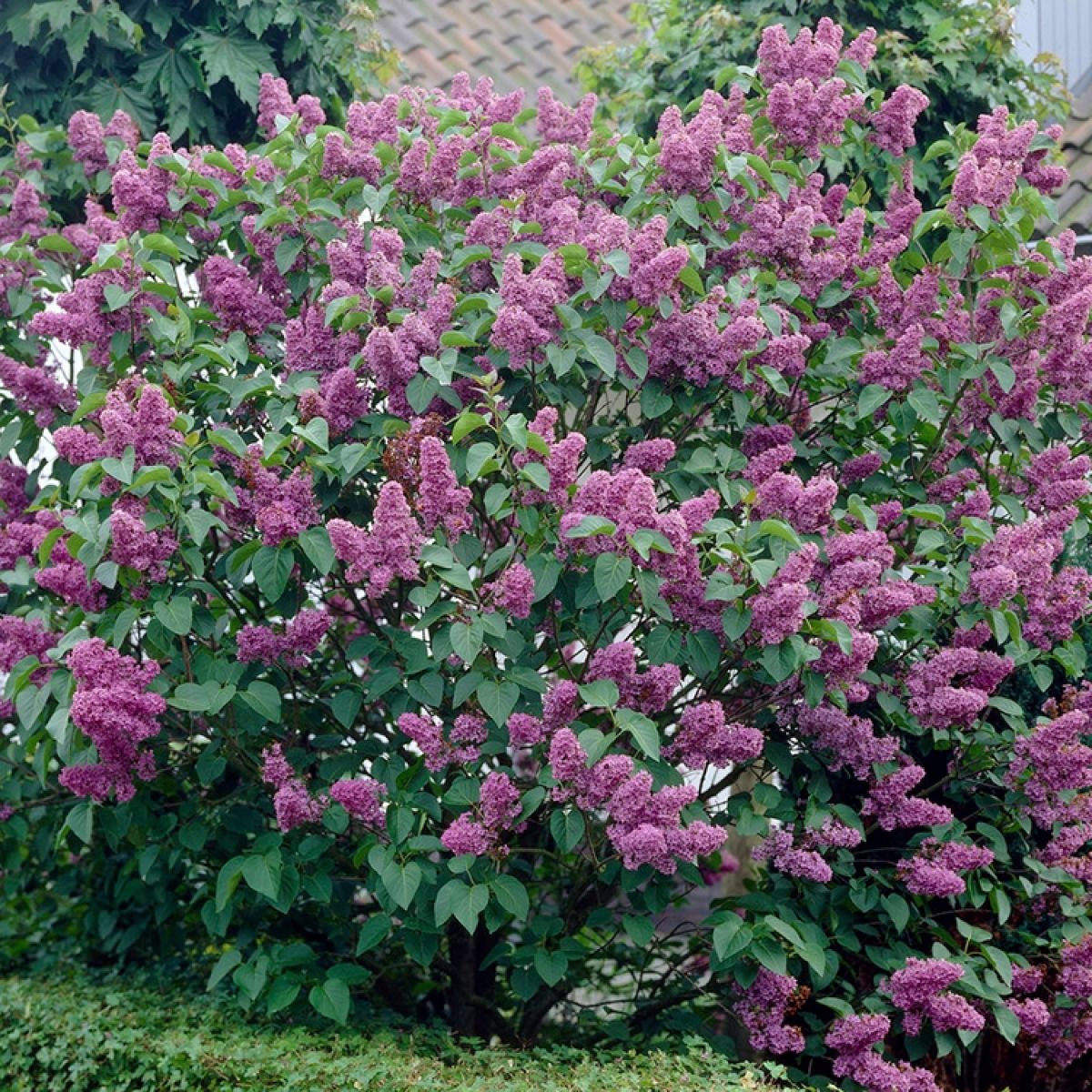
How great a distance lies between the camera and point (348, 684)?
4.20 m

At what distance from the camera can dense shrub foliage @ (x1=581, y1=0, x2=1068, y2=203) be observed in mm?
6199

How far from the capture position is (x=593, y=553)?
3.64 m

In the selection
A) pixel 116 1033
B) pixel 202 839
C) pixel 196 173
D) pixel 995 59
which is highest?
pixel 995 59

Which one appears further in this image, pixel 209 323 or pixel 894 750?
pixel 209 323

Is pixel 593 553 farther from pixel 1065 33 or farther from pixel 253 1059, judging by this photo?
pixel 1065 33

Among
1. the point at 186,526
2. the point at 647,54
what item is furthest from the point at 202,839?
the point at 647,54

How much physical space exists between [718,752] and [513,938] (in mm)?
2516

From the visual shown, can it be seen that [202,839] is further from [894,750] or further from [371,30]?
[371,30]

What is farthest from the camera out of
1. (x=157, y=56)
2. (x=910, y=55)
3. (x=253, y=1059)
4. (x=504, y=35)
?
(x=504, y=35)

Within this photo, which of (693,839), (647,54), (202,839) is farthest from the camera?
(647,54)

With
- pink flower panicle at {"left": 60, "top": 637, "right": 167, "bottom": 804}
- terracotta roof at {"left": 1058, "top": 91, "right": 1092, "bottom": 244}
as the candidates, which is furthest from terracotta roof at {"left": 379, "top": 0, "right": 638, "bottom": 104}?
pink flower panicle at {"left": 60, "top": 637, "right": 167, "bottom": 804}

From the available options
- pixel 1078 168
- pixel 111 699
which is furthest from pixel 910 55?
pixel 111 699

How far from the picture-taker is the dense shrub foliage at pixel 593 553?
12.2 feet

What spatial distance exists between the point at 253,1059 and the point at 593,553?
156 cm
